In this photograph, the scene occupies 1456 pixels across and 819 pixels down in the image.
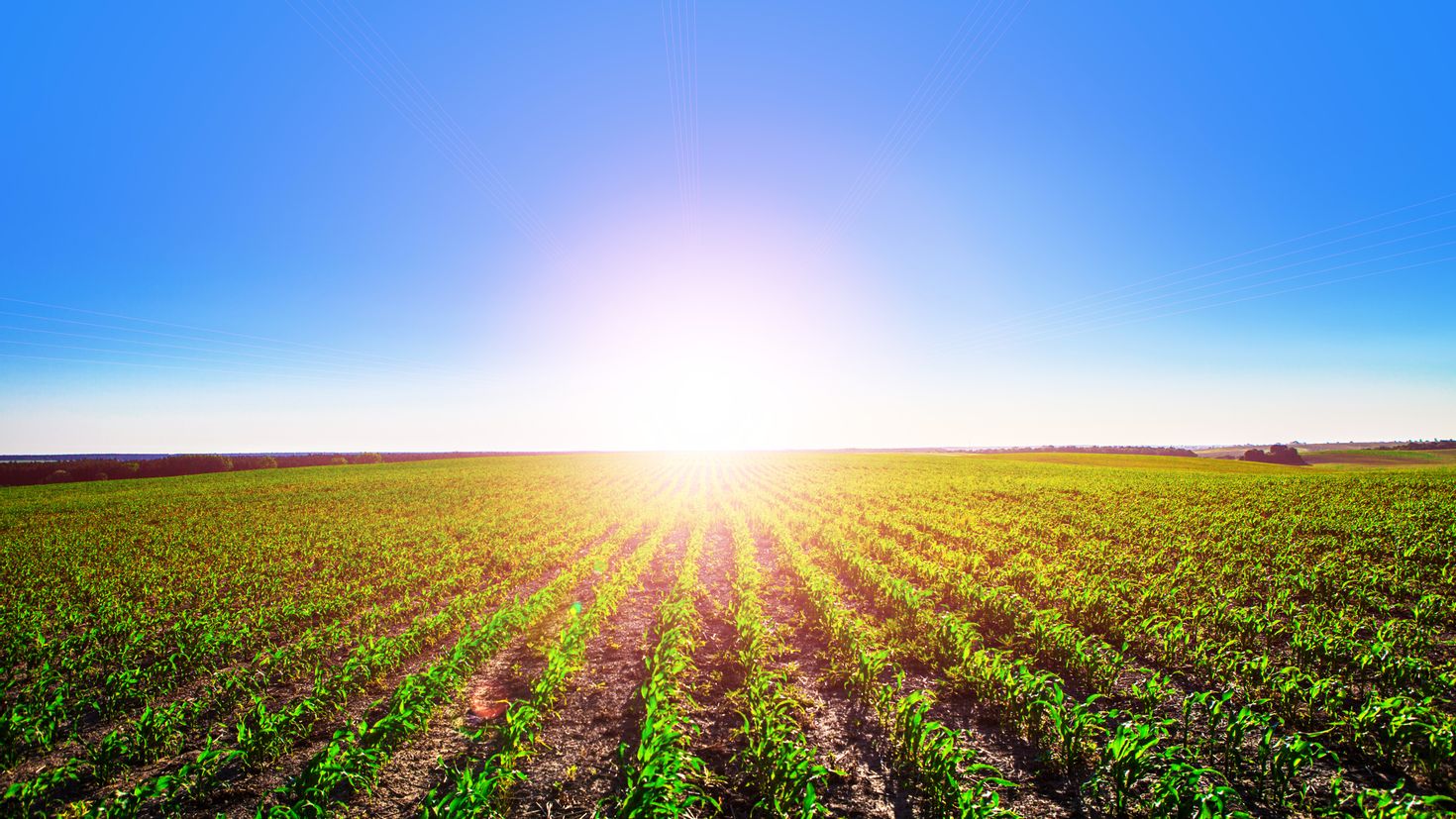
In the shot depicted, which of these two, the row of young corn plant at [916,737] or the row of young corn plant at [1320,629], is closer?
the row of young corn plant at [916,737]

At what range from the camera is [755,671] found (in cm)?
766

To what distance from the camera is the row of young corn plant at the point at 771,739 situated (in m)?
4.83

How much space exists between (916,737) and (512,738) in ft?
15.1

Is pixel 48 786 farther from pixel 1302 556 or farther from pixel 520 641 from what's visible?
pixel 1302 556

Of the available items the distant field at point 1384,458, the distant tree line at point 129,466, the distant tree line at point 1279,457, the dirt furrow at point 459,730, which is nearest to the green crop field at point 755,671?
the dirt furrow at point 459,730

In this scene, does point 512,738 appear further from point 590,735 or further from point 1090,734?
point 1090,734

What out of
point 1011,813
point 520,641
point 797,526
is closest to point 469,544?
point 520,641

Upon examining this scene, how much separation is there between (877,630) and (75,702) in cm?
1282

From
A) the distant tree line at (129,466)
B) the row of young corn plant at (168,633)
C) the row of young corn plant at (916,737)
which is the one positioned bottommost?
the row of young corn plant at (168,633)

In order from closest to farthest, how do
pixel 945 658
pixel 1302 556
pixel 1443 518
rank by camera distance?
→ pixel 945 658 → pixel 1302 556 → pixel 1443 518

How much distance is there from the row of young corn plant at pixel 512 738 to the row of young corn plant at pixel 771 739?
8.11 ft

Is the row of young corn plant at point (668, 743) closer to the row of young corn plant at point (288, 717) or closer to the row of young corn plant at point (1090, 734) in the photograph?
the row of young corn plant at point (1090, 734)

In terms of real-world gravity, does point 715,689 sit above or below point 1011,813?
below

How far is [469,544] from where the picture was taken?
19078 mm
